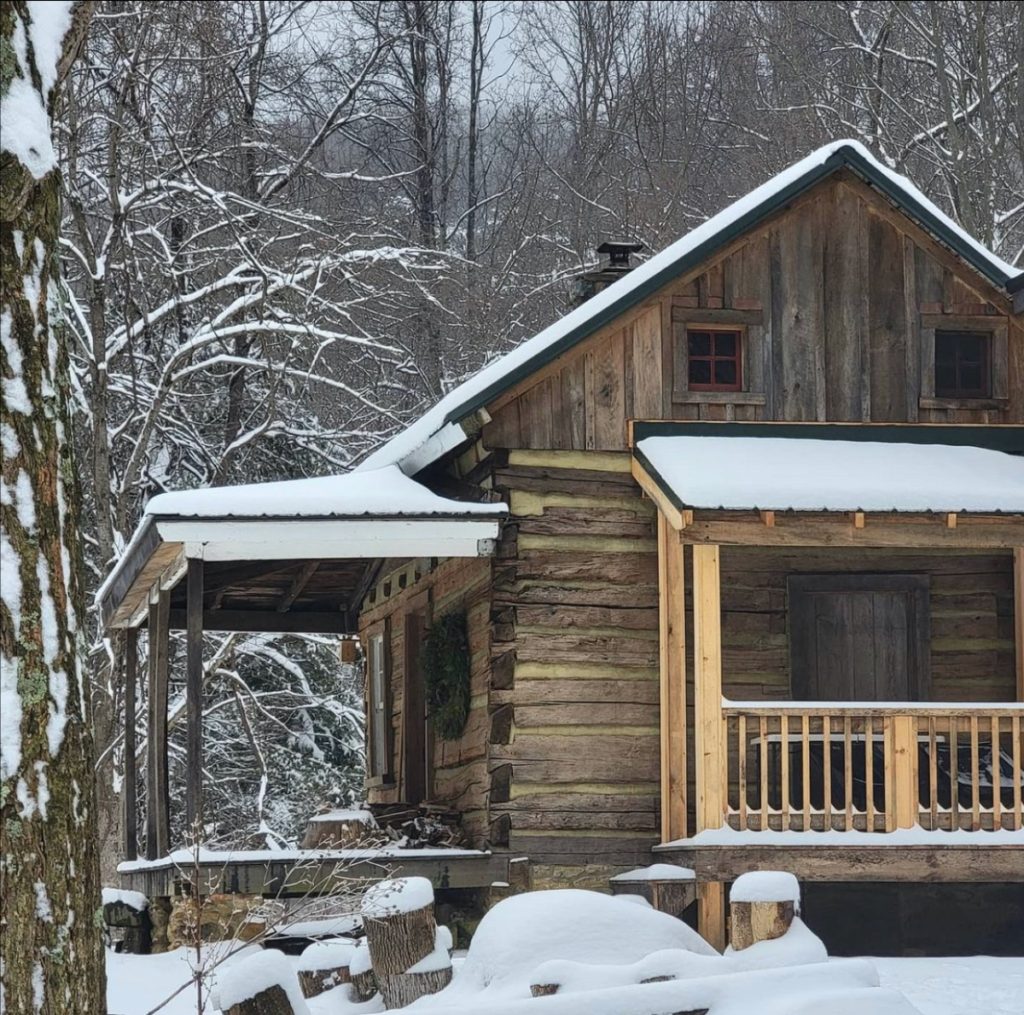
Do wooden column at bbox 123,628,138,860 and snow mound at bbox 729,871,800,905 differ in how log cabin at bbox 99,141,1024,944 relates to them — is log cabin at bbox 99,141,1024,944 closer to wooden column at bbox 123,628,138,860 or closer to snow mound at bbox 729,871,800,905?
wooden column at bbox 123,628,138,860

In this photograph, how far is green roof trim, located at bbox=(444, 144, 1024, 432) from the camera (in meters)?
14.3

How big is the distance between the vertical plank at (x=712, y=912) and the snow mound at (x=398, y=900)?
3.89m

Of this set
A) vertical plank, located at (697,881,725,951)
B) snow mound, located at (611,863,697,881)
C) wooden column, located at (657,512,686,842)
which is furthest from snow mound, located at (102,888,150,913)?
vertical plank, located at (697,881,725,951)

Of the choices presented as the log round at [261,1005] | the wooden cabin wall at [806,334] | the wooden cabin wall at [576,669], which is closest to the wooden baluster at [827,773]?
the wooden cabin wall at [576,669]

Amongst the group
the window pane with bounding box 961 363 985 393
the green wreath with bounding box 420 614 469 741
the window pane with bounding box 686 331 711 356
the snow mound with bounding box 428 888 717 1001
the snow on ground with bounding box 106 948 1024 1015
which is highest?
the window pane with bounding box 686 331 711 356

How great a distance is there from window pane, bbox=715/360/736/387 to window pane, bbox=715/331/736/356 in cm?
8

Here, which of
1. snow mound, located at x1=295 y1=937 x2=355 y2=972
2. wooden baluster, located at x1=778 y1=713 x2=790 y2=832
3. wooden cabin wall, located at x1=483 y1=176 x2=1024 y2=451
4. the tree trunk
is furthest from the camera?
wooden cabin wall, located at x1=483 y1=176 x2=1024 y2=451

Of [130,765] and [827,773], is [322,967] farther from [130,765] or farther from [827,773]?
[130,765]

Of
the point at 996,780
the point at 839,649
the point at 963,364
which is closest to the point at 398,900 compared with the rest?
the point at 996,780

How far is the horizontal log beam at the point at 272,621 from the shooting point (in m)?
19.1

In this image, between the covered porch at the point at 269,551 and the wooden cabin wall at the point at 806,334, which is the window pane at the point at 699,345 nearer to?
the wooden cabin wall at the point at 806,334

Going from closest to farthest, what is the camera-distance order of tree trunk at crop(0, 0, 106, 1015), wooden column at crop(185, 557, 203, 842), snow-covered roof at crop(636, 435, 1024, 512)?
tree trunk at crop(0, 0, 106, 1015) < snow-covered roof at crop(636, 435, 1024, 512) < wooden column at crop(185, 557, 203, 842)

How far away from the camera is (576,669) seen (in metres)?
14.6

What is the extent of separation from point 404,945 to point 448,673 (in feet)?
21.0
